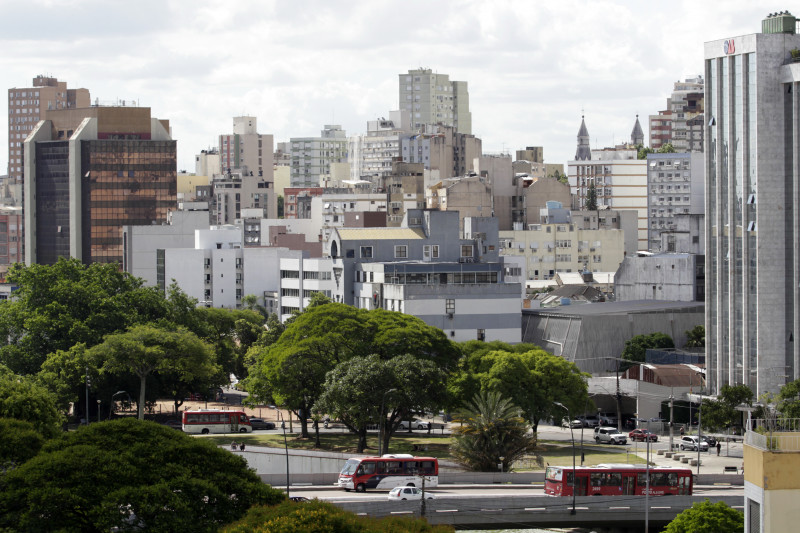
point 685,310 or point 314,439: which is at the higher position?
point 685,310

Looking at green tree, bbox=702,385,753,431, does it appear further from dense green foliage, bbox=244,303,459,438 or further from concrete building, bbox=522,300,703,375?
concrete building, bbox=522,300,703,375

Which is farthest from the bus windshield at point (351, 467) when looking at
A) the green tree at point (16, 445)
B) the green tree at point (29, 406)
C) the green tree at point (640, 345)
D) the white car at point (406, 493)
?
the green tree at point (640, 345)

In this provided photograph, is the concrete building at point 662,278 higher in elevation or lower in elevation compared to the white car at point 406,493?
higher

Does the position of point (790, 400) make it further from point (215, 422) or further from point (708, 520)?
point (215, 422)

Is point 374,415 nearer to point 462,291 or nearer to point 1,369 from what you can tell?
point 1,369

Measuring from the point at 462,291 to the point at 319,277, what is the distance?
1148 inches

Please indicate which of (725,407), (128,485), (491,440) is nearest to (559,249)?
(725,407)

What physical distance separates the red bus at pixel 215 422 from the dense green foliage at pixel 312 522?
54604 mm

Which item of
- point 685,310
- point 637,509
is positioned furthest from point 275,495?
point 685,310

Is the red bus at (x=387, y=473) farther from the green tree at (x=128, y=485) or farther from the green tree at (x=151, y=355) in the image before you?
the green tree at (x=151, y=355)

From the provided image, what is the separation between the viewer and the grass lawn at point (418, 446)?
8750 centimetres

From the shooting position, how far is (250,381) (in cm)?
10038

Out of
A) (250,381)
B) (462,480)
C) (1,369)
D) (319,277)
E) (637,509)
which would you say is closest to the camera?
(637,509)

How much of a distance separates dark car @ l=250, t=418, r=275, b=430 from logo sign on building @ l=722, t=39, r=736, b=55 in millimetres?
46151
